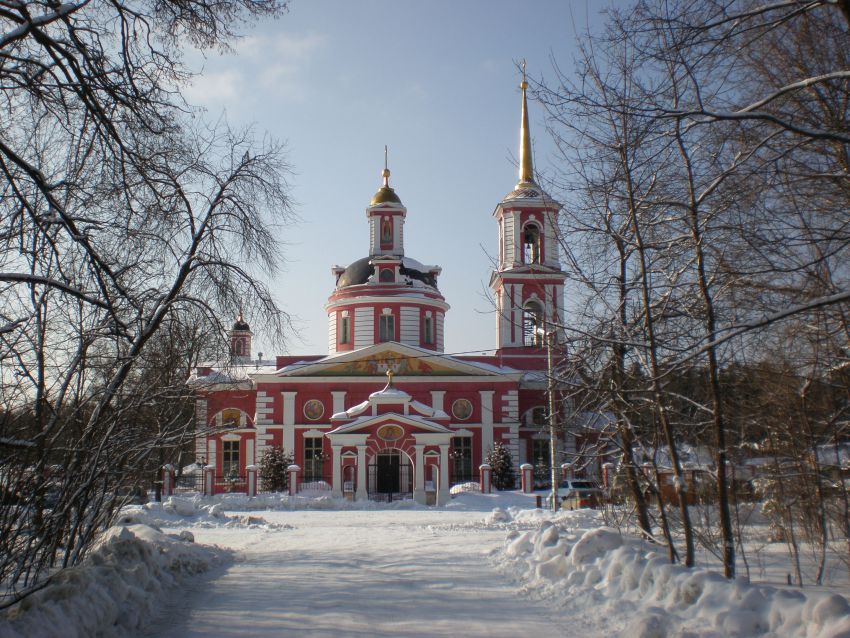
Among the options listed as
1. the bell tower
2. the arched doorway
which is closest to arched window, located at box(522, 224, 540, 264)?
the bell tower

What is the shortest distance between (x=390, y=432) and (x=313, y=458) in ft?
19.9

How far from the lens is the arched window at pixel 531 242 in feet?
118

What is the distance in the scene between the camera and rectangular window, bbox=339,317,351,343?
39781 millimetres

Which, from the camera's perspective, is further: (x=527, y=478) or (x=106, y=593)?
(x=527, y=478)

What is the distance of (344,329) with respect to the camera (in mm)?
40031

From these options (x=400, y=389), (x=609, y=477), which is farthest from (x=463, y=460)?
(x=609, y=477)

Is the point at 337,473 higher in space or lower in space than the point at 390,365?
lower

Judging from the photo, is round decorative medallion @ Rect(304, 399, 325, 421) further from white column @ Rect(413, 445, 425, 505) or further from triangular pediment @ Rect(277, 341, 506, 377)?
white column @ Rect(413, 445, 425, 505)

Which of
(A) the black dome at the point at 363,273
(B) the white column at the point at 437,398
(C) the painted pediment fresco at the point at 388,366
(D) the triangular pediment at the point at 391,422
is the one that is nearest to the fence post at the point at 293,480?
(D) the triangular pediment at the point at 391,422

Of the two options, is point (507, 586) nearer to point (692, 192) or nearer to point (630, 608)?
point (630, 608)

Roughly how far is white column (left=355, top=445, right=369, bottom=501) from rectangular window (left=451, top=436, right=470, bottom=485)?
616 centimetres

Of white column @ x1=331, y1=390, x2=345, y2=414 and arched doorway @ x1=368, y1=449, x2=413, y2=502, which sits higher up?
white column @ x1=331, y1=390, x2=345, y2=414

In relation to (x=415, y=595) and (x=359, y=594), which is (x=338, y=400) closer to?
(x=359, y=594)

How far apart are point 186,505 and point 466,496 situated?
1013 centimetres
